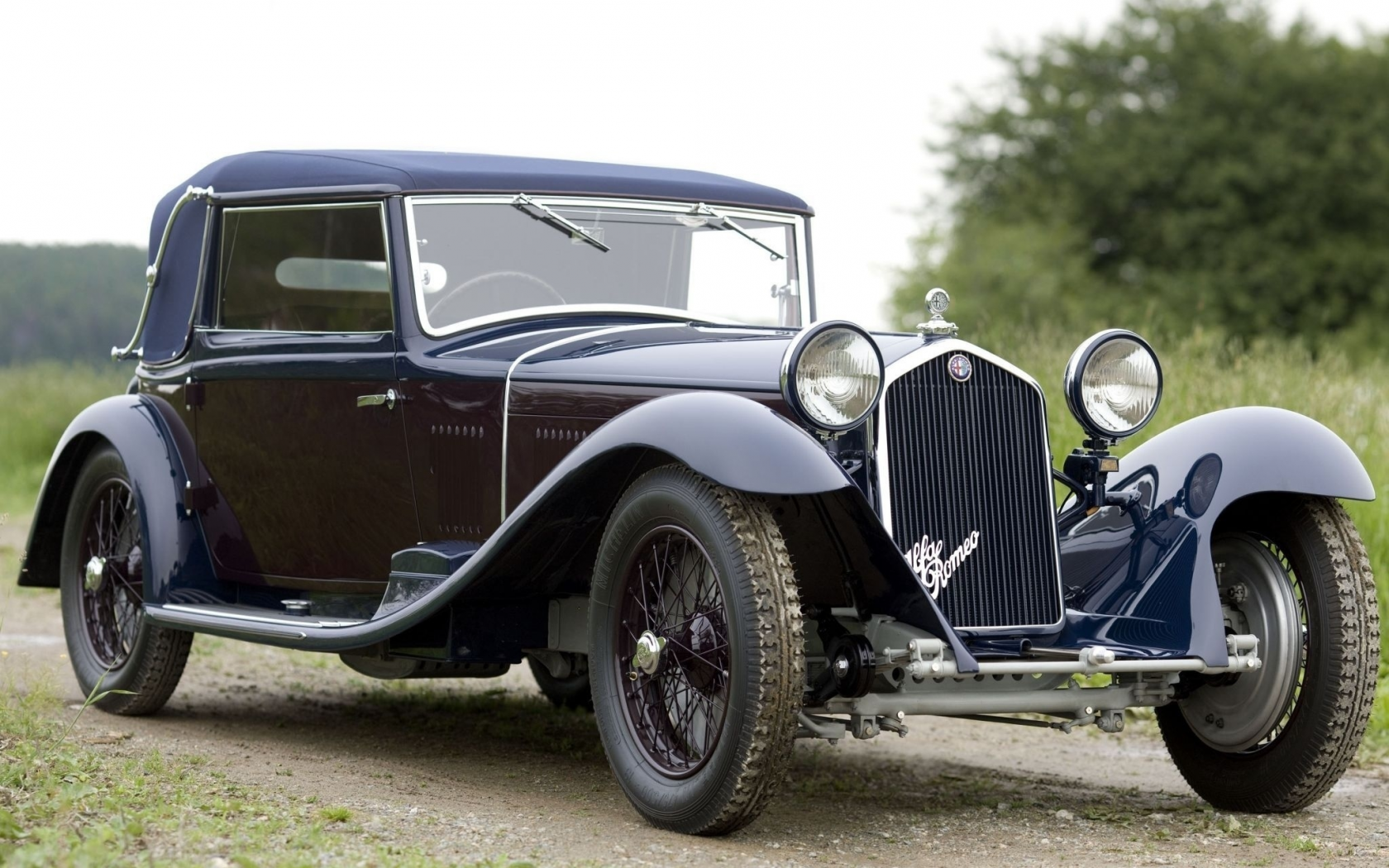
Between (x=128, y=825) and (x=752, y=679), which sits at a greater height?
(x=752, y=679)

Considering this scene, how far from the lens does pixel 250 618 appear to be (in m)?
5.37

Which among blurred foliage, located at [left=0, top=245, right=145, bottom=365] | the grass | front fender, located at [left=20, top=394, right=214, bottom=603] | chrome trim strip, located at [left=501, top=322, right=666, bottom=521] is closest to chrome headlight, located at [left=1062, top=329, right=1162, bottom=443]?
chrome trim strip, located at [left=501, top=322, right=666, bottom=521]

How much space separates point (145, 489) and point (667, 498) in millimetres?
2683

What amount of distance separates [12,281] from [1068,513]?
48.6ft

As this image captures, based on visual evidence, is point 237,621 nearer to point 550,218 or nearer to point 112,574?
point 112,574

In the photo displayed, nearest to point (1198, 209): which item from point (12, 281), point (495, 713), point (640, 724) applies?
point (12, 281)

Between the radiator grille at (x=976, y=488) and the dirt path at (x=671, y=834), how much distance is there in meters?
0.65

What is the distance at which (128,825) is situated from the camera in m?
3.54

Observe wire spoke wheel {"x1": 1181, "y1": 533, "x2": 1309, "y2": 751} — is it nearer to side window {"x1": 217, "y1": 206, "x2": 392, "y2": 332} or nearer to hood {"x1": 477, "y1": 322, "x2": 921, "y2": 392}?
hood {"x1": 477, "y1": 322, "x2": 921, "y2": 392}

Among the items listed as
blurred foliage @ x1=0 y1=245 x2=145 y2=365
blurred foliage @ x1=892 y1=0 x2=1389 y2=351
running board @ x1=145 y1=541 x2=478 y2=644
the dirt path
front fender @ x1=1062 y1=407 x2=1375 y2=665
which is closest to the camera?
the dirt path

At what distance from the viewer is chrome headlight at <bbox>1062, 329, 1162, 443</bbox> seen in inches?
188

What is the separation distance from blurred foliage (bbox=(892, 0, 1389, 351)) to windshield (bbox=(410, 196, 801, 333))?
20.9m

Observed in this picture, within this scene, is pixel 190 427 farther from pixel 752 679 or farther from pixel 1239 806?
pixel 1239 806

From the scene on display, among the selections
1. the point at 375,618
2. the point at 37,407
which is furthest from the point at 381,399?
the point at 37,407
